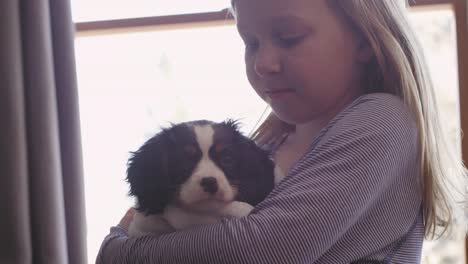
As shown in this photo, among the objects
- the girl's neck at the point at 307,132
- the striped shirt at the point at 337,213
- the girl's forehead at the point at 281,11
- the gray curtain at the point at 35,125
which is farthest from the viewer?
the gray curtain at the point at 35,125

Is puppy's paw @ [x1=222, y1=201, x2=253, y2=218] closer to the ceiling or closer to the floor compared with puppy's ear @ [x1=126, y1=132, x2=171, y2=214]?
closer to the floor

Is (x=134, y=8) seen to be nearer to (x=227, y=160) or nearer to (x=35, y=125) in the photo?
(x=35, y=125)

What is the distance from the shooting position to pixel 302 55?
115 cm

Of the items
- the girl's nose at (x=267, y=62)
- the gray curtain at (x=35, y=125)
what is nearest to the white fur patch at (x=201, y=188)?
the girl's nose at (x=267, y=62)

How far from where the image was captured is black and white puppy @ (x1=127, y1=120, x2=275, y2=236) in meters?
1.03

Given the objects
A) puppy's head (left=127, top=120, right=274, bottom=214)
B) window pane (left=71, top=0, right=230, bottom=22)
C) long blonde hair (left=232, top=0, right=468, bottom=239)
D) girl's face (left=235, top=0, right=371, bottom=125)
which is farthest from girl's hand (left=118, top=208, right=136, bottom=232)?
window pane (left=71, top=0, right=230, bottom=22)

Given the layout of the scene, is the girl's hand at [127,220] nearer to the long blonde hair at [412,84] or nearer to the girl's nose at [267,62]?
the girl's nose at [267,62]

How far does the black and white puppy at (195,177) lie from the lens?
1027 millimetres

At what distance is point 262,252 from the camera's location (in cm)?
87

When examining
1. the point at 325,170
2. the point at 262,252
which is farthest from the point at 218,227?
the point at 325,170

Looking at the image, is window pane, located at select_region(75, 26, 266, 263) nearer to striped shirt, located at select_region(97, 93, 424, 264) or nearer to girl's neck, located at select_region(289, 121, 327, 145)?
girl's neck, located at select_region(289, 121, 327, 145)

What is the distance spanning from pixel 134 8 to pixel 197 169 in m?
1.16

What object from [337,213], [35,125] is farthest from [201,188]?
[35,125]

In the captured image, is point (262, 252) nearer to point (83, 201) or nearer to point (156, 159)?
point (156, 159)
